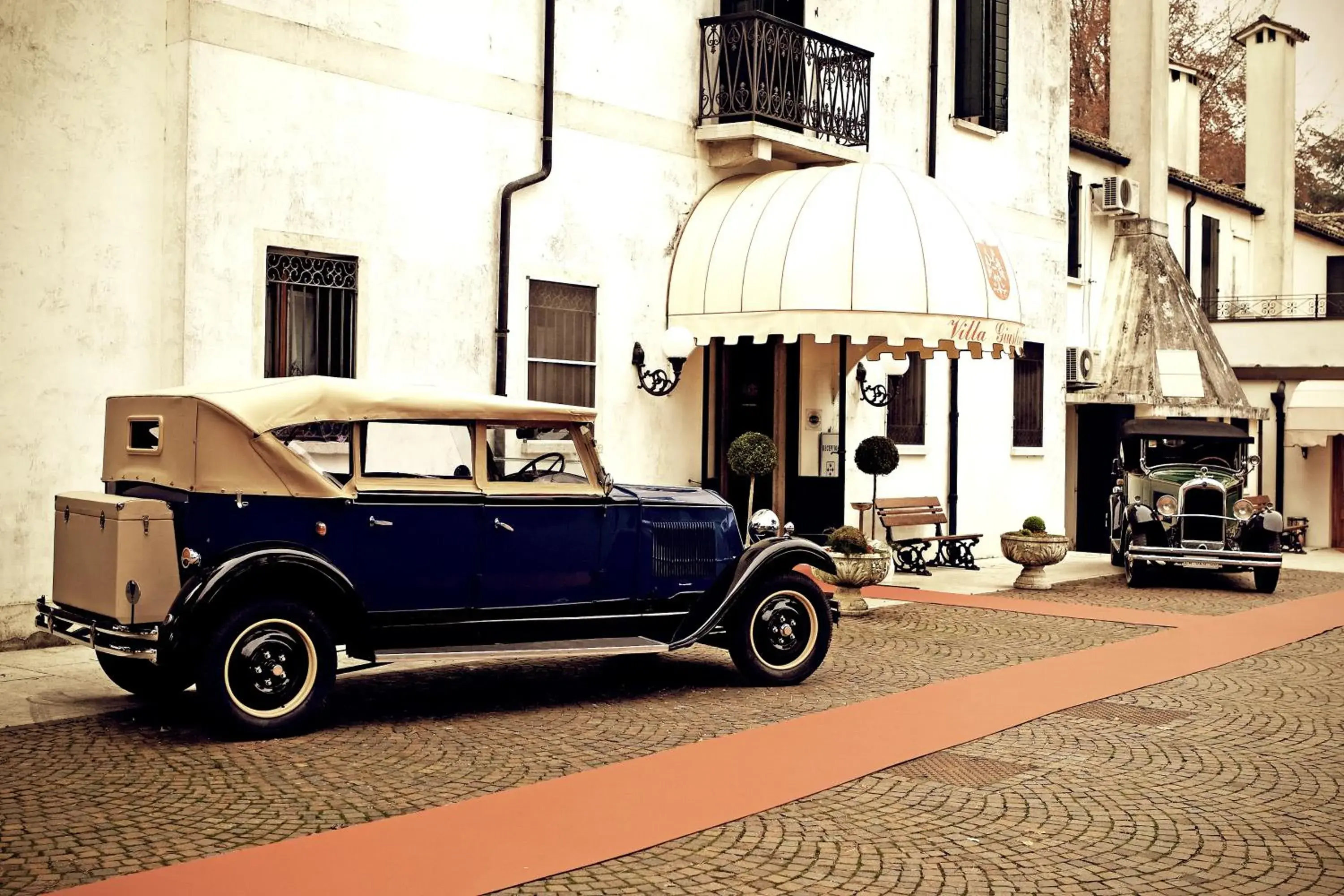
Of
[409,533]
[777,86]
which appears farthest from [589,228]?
[409,533]

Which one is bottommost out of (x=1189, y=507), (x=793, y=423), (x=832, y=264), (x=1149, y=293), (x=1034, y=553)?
(x=1034, y=553)

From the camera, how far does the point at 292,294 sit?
1175 cm

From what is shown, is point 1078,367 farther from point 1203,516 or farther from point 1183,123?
point 1183,123

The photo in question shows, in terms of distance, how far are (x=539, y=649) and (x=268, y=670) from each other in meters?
1.63

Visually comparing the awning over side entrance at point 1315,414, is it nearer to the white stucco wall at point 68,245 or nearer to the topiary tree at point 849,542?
the topiary tree at point 849,542

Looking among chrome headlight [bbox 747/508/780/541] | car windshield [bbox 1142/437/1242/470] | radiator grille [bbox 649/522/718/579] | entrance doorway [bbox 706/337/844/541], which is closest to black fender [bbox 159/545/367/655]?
radiator grille [bbox 649/522/718/579]

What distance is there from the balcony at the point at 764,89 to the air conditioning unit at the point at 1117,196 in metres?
8.97

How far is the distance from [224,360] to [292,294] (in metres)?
0.97

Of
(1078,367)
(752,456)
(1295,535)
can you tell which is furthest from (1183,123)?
(752,456)

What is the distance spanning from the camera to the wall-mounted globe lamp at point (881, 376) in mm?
17438

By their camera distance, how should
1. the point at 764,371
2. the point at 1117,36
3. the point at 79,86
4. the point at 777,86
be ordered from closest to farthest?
the point at 79,86 < the point at 777,86 < the point at 764,371 < the point at 1117,36

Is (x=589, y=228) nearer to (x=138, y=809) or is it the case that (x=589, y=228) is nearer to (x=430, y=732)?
(x=430, y=732)

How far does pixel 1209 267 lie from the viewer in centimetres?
2783

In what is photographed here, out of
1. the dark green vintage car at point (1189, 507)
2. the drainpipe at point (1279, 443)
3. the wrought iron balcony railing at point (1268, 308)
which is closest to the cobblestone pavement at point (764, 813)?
the dark green vintage car at point (1189, 507)
